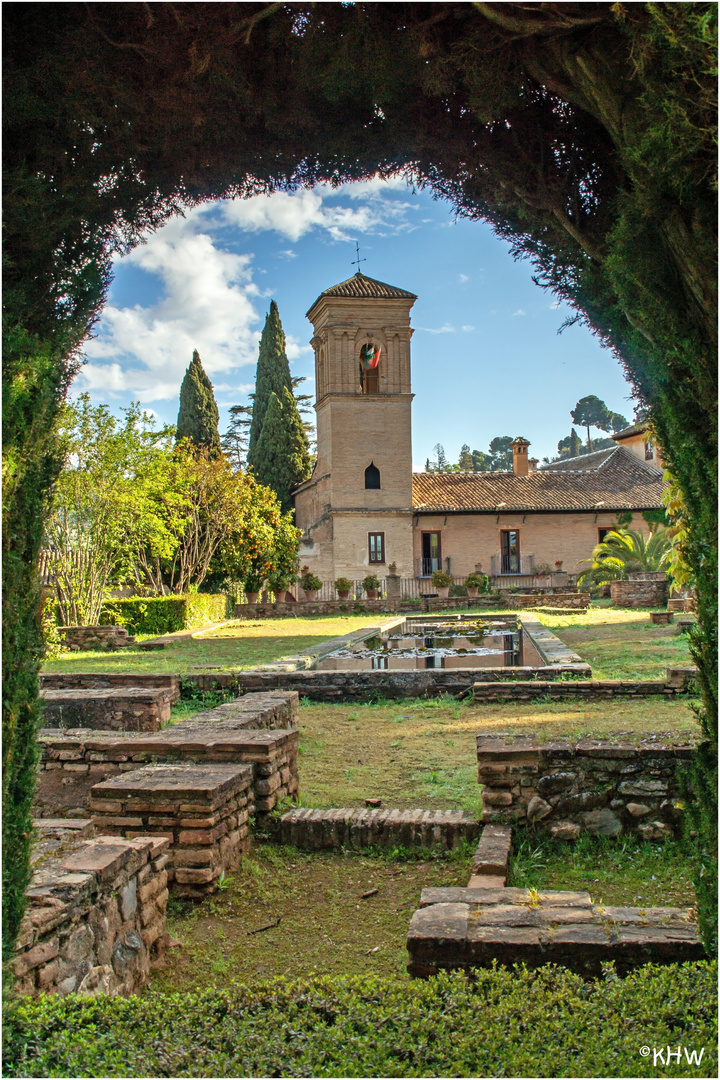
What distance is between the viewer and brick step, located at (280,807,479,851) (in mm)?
4246

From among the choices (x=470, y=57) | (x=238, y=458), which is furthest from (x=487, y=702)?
(x=238, y=458)

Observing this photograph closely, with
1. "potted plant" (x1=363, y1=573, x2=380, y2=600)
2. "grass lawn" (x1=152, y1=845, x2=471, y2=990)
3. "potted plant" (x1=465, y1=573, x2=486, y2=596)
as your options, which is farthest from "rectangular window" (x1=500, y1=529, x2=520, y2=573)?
"grass lawn" (x1=152, y1=845, x2=471, y2=990)

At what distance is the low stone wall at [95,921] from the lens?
2.49 m

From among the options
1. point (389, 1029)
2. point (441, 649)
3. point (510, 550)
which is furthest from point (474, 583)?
point (389, 1029)

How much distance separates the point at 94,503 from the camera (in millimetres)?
16422

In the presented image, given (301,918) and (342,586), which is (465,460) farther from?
(301,918)

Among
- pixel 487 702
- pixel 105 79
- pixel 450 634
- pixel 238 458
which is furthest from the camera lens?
pixel 238 458

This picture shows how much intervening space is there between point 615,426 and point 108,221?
8267 cm

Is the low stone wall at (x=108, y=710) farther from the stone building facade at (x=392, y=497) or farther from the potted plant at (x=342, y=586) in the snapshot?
the stone building facade at (x=392, y=497)

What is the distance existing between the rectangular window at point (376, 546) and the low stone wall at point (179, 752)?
25034 millimetres

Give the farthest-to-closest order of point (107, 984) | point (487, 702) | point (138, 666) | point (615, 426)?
point (615, 426) < point (138, 666) < point (487, 702) < point (107, 984)

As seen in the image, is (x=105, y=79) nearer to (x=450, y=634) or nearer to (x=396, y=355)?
(x=450, y=634)

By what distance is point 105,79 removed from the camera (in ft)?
10.1

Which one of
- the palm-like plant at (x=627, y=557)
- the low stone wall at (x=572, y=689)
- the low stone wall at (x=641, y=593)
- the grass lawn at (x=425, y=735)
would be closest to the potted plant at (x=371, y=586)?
the palm-like plant at (x=627, y=557)
